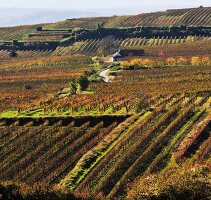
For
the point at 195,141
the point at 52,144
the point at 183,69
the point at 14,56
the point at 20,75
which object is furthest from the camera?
the point at 14,56

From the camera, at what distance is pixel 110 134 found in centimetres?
6281

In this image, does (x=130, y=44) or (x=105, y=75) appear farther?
(x=130, y=44)

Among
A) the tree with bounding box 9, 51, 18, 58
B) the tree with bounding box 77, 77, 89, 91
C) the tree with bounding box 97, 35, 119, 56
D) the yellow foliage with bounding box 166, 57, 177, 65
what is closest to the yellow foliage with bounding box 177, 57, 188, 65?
the yellow foliage with bounding box 166, 57, 177, 65

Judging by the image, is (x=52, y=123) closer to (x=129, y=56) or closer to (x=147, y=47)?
(x=129, y=56)

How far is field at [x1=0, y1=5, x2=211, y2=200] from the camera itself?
36.4 m

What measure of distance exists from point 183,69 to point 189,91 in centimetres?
3429

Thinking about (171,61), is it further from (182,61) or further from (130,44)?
(130,44)

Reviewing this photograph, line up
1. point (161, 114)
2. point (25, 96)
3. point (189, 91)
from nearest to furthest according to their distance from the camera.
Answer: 1. point (161, 114)
2. point (189, 91)
3. point (25, 96)

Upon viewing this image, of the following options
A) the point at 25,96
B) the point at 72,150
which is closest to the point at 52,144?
the point at 72,150

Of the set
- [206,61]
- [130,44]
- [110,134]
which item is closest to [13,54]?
[130,44]

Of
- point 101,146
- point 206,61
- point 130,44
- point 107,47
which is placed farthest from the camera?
point 130,44

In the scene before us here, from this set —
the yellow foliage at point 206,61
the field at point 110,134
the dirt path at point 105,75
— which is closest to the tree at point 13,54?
the field at point 110,134

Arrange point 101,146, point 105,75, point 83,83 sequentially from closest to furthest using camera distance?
point 101,146
point 83,83
point 105,75

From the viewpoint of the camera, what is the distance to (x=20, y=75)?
5320 inches
